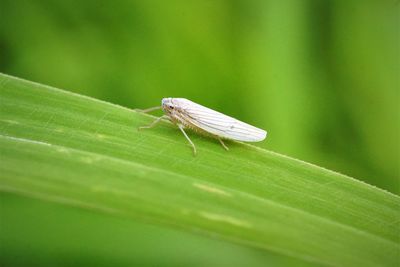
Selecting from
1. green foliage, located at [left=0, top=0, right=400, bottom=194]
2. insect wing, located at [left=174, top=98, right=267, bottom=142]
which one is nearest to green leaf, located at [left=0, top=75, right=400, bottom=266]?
insect wing, located at [left=174, top=98, right=267, bottom=142]

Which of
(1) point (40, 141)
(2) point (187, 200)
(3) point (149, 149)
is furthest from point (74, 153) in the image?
(2) point (187, 200)

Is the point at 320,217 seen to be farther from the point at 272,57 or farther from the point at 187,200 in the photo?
the point at 272,57

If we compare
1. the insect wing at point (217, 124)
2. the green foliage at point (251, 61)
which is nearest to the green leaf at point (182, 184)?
the insect wing at point (217, 124)

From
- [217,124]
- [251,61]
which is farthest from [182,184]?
[251,61]

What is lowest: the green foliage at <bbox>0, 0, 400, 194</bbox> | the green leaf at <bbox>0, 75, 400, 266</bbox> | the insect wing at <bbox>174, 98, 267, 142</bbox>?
the green leaf at <bbox>0, 75, 400, 266</bbox>

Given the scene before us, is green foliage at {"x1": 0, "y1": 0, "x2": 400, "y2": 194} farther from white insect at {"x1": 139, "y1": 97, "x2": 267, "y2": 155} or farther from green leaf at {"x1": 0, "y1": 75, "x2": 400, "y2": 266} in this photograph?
green leaf at {"x1": 0, "y1": 75, "x2": 400, "y2": 266}

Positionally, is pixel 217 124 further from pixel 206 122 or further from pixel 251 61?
pixel 251 61

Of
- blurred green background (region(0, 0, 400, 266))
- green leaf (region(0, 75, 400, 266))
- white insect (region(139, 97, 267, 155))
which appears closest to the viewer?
green leaf (region(0, 75, 400, 266))
